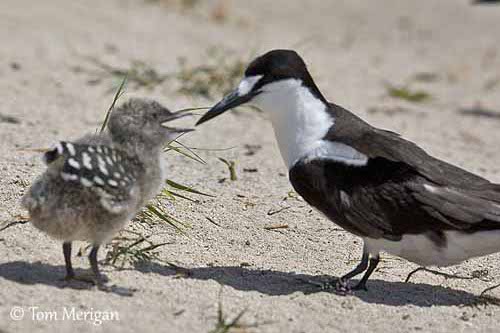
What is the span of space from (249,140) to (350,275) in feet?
8.17

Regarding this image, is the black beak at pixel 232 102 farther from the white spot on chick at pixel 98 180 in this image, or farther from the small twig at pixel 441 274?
the small twig at pixel 441 274

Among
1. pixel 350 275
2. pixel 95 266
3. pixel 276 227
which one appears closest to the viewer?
pixel 95 266

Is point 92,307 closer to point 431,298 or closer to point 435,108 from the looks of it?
point 431,298

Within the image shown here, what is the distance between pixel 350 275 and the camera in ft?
14.9

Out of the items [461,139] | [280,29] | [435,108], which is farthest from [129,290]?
[280,29]

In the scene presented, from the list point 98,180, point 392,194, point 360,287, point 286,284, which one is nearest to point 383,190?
point 392,194

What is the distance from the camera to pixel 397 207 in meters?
4.39

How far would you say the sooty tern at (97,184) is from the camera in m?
3.87

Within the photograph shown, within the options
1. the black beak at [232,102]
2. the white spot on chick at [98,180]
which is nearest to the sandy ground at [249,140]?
the white spot on chick at [98,180]

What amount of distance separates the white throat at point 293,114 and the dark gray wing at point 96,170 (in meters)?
0.93

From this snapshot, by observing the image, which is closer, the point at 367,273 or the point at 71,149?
the point at 71,149

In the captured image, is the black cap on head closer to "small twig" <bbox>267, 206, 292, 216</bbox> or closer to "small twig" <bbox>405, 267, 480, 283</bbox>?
"small twig" <bbox>267, 206, 292, 216</bbox>

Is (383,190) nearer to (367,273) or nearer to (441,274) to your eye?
(367,273)

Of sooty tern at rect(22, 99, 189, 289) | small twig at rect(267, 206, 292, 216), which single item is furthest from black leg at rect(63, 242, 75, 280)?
small twig at rect(267, 206, 292, 216)
